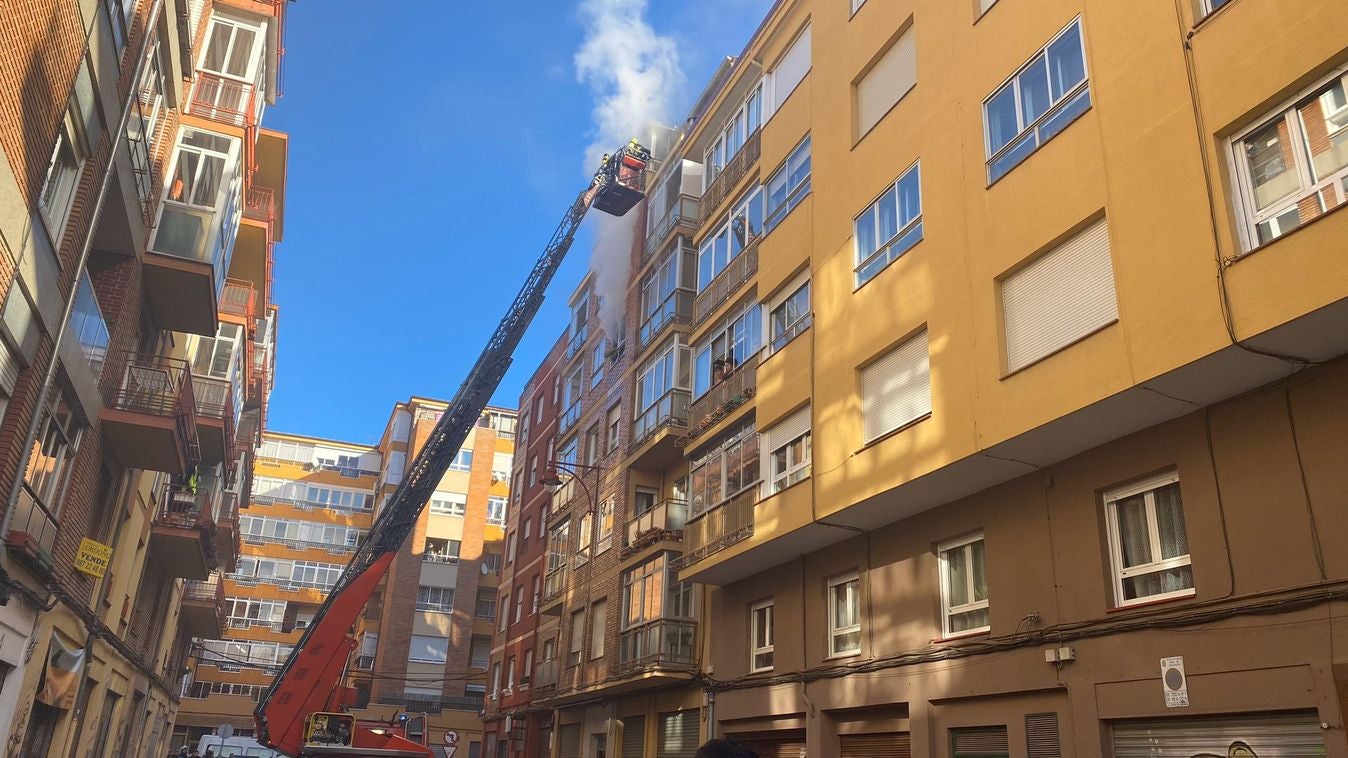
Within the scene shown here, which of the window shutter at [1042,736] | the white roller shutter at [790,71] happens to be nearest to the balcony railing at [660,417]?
the white roller shutter at [790,71]

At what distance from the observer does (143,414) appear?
50.0 feet

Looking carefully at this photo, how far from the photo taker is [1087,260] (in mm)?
10562

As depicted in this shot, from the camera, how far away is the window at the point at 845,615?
1455cm

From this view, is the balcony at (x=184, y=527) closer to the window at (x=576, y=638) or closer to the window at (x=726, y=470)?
the window at (x=576, y=638)

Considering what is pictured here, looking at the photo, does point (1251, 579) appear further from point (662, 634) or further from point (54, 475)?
point (54, 475)

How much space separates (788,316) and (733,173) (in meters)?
6.07

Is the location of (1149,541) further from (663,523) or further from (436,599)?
(436,599)

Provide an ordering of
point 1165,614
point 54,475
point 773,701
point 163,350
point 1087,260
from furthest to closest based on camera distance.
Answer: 1. point 163,350
2. point 773,701
3. point 54,475
4. point 1087,260
5. point 1165,614

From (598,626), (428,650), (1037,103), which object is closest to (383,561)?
(598,626)

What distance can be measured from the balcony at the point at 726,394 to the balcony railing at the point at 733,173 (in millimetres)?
4531

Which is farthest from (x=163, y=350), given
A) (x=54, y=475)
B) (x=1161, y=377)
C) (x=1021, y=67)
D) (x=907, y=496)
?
(x=1161, y=377)

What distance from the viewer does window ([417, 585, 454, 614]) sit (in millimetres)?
50219

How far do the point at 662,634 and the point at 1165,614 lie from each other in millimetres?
12277

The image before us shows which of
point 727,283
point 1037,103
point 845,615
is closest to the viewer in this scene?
point 1037,103
